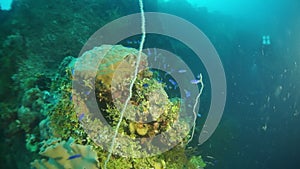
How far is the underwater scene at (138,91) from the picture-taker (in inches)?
150

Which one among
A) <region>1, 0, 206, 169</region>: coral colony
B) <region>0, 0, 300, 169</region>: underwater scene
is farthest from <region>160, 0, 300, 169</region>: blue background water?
<region>1, 0, 206, 169</region>: coral colony

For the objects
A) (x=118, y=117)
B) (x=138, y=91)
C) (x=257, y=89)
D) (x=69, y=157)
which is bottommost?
(x=69, y=157)

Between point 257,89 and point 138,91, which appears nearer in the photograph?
point 138,91

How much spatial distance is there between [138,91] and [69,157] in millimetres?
1533

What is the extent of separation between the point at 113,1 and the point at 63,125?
309 inches

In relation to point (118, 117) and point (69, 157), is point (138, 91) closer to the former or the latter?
point (118, 117)

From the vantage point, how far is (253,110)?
14500mm

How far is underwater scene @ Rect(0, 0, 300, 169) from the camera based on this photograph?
382 centimetres

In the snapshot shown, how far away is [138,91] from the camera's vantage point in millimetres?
4035

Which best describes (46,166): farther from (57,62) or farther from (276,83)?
(276,83)

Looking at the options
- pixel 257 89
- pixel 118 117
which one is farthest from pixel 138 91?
pixel 257 89

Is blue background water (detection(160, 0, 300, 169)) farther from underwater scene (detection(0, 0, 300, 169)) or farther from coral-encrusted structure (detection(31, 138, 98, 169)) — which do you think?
coral-encrusted structure (detection(31, 138, 98, 169))

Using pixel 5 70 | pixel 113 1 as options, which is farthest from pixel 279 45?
pixel 5 70

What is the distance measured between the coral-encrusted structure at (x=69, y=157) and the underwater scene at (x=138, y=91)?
0.01m
